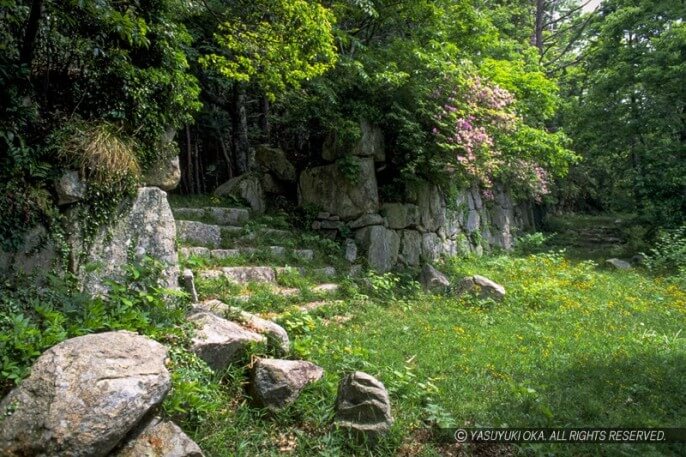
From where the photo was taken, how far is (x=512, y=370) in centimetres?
434

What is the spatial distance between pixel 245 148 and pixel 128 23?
20.3 ft

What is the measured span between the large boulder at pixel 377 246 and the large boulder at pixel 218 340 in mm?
4374

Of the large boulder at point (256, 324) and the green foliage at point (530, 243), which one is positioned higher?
the large boulder at point (256, 324)

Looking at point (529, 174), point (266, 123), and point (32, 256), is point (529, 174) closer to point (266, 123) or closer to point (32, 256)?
point (266, 123)

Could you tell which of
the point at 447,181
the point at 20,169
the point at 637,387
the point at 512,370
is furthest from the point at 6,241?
the point at 447,181

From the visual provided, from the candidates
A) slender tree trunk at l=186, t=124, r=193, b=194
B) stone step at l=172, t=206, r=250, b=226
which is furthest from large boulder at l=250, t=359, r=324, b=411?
slender tree trunk at l=186, t=124, r=193, b=194

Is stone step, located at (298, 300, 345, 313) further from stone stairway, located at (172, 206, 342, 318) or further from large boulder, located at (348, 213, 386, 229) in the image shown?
large boulder, located at (348, 213, 386, 229)

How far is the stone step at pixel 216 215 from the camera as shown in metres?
7.01

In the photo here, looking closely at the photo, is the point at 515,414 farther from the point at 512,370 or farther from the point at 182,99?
the point at 182,99

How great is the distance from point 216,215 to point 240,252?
3.73 ft

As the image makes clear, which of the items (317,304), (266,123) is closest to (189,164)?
(266,123)

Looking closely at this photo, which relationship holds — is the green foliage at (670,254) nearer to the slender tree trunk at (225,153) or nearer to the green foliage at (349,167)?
the green foliage at (349,167)

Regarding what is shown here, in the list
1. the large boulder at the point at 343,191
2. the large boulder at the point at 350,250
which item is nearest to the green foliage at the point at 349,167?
the large boulder at the point at 343,191

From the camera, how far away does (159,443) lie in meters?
2.61
